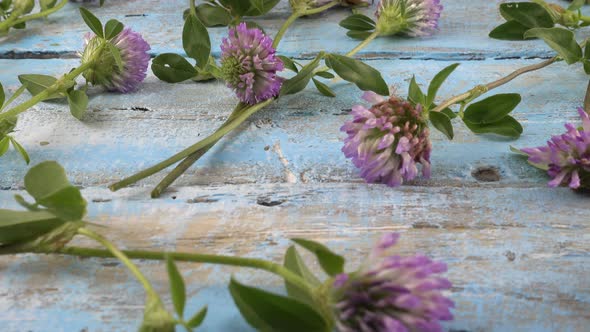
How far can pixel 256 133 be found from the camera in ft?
1.83

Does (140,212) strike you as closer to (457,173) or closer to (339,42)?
(457,173)

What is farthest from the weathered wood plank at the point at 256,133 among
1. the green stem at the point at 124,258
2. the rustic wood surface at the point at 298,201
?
the green stem at the point at 124,258

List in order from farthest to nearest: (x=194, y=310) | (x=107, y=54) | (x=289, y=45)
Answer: (x=289, y=45), (x=107, y=54), (x=194, y=310)

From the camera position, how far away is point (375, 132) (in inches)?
18.2

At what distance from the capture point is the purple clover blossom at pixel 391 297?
28 cm

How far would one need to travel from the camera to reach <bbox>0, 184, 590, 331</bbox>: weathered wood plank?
1.19 feet

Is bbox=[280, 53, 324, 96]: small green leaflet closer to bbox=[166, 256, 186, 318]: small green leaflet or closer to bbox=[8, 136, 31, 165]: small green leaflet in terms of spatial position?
bbox=[8, 136, 31, 165]: small green leaflet

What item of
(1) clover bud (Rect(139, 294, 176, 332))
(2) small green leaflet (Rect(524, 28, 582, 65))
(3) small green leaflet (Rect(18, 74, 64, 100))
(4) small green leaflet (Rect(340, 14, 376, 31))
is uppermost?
(2) small green leaflet (Rect(524, 28, 582, 65))

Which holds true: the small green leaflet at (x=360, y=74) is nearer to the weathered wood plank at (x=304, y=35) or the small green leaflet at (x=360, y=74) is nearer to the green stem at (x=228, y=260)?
the weathered wood plank at (x=304, y=35)

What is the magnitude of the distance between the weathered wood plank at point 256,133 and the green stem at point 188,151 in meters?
0.02

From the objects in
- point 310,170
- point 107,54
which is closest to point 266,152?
point 310,170

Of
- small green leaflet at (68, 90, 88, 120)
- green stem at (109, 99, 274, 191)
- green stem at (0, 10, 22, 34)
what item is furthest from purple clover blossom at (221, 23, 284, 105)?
green stem at (0, 10, 22, 34)

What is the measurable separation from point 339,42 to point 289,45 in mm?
52

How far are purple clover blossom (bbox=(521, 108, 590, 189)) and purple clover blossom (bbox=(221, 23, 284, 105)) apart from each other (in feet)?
0.66
